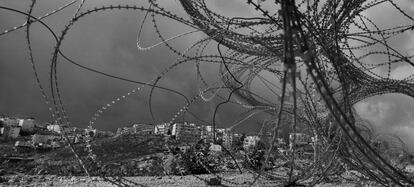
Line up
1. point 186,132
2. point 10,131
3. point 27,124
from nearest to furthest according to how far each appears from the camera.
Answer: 1. point 186,132
2. point 10,131
3. point 27,124

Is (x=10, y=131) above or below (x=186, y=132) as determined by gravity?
below

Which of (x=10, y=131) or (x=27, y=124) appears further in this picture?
(x=27, y=124)

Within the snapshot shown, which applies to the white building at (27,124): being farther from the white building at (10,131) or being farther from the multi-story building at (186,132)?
the multi-story building at (186,132)

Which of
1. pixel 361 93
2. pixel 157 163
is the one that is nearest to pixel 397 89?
pixel 361 93

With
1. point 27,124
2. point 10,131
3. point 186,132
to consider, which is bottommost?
point 10,131

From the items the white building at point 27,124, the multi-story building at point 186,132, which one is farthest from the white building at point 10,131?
the multi-story building at point 186,132

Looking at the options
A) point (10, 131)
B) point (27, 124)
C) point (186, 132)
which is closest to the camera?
point (186, 132)

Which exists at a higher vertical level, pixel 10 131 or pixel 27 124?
pixel 27 124

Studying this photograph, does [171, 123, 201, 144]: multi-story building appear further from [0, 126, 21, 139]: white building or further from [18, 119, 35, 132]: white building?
[18, 119, 35, 132]: white building

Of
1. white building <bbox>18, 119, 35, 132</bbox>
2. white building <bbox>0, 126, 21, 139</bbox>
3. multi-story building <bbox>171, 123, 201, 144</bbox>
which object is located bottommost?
white building <bbox>0, 126, 21, 139</bbox>

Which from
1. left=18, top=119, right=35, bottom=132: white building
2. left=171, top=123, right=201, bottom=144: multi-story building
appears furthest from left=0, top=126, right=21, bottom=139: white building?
left=171, top=123, right=201, bottom=144: multi-story building

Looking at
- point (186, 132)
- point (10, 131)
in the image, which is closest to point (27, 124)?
point (10, 131)

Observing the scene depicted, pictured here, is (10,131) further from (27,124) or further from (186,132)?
(186,132)

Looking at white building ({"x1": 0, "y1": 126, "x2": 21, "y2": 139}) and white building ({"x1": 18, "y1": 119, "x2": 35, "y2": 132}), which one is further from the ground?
white building ({"x1": 18, "y1": 119, "x2": 35, "y2": 132})
